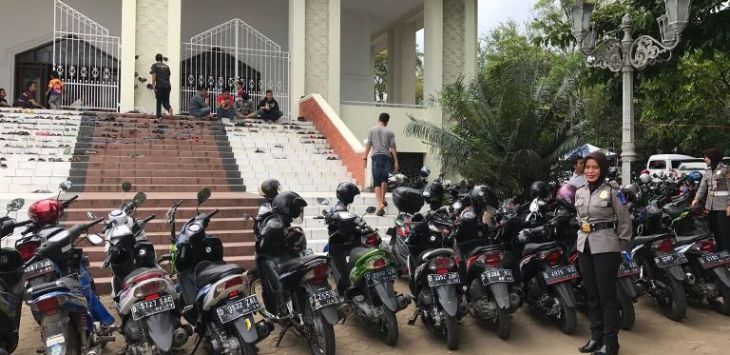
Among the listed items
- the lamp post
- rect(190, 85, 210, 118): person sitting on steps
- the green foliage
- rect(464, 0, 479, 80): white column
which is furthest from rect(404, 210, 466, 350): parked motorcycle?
rect(464, 0, 479, 80): white column

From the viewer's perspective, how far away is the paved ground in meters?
4.75

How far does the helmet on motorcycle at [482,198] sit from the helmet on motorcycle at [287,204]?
163 cm

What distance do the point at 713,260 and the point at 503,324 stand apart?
2258mm

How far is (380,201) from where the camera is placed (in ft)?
28.5

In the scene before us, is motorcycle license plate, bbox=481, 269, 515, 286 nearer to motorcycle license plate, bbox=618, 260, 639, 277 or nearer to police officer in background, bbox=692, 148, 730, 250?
motorcycle license plate, bbox=618, 260, 639, 277

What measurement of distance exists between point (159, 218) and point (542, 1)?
22.6m

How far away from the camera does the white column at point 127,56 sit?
14.3m

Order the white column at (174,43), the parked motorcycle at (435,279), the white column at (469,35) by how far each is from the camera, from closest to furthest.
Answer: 1. the parked motorcycle at (435,279)
2. the white column at (174,43)
3. the white column at (469,35)

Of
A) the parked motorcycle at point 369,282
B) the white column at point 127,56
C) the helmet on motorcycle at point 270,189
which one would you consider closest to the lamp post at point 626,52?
the parked motorcycle at point 369,282

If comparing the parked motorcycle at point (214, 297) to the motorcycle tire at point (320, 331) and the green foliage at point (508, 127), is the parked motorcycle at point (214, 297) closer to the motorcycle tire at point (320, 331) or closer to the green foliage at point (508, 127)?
the motorcycle tire at point (320, 331)

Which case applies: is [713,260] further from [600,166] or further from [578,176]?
[600,166]

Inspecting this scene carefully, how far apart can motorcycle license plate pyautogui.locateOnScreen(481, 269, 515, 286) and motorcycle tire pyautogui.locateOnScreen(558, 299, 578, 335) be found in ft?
1.74

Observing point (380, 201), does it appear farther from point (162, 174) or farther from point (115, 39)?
point (115, 39)

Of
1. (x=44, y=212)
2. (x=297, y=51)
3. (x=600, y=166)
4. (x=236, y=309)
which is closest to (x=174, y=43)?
(x=297, y=51)
